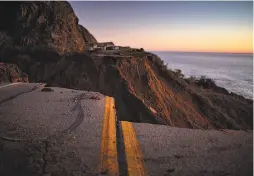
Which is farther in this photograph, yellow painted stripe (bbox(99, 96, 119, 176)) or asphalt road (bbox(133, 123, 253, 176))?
asphalt road (bbox(133, 123, 253, 176))

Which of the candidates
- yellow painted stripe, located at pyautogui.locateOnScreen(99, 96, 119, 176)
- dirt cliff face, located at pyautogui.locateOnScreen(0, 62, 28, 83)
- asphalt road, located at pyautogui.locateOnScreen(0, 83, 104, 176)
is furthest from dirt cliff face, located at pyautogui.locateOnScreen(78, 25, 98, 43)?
yellow painted stripe, located at pyautogui.locateOnScreen(99, 96, 119, 176)

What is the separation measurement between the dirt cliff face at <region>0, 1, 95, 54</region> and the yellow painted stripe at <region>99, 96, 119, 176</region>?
91.3 ft

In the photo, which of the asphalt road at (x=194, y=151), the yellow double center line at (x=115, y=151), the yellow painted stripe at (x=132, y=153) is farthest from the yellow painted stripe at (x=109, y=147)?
the asphalt road at (x=194, y=151)

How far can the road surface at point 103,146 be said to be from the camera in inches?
125

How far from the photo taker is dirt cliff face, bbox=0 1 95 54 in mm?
32719

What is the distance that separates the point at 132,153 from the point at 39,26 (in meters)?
33.9

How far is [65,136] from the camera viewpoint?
158 inches

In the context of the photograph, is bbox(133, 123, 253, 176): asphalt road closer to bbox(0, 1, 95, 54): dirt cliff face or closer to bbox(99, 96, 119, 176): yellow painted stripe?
bbox(99, 96, 119, 176): yellow painted stripe

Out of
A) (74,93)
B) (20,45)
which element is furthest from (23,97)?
(20,45)

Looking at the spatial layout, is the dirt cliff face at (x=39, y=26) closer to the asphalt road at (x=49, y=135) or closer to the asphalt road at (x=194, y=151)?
the asphalt road at (x=49, y=135)

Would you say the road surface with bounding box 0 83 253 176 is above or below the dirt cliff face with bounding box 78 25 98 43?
below

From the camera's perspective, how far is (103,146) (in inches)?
147

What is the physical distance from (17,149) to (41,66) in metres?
24.4

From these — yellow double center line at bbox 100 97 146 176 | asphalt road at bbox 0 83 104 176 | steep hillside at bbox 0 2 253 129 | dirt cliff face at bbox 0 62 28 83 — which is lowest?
steep hillside at bbox 0 2 253 129
